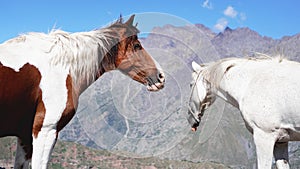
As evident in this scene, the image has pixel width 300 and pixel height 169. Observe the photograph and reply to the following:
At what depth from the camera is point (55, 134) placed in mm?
4574

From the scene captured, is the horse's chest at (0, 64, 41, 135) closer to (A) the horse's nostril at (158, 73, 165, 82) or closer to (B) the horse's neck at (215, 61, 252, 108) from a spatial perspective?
(A) the horse's nostril at (158, 73, 165, 82)

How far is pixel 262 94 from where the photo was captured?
5.51m

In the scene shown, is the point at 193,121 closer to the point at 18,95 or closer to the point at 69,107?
the point at 69,107

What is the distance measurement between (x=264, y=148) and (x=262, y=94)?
2.57ft

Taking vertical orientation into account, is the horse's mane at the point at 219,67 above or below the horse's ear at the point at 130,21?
below

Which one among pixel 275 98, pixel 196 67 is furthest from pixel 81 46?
pixel 275 98

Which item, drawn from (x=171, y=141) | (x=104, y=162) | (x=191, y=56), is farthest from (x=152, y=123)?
(x=104, y=162)

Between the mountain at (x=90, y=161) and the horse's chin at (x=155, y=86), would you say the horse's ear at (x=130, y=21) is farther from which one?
the mountain at (x=90, y=161)

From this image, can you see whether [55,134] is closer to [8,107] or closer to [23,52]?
[8,107]

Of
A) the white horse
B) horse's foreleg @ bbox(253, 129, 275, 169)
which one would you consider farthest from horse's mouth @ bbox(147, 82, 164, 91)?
horse's foreleg @ bbox(253, 129, 275, 169)

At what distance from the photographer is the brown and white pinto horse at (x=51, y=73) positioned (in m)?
4.54

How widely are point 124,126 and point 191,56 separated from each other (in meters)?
1.51

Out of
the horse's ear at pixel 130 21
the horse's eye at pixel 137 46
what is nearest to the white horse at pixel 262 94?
the horse's eye at pixel 137 46

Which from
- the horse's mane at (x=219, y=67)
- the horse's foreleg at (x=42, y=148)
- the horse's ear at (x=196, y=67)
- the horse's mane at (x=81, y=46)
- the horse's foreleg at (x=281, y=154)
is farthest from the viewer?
the horse's ear at (x=196, y=67)
